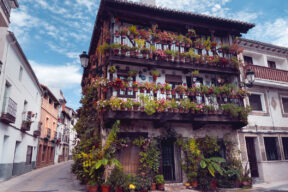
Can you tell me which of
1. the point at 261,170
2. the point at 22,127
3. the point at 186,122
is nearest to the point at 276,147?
the point at 261,170

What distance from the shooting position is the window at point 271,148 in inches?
490

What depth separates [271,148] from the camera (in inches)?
498

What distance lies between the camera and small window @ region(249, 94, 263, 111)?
12.9 metres

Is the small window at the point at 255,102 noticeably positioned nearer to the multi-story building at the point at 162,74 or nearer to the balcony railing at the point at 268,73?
the balcony railing at the point at 268,73

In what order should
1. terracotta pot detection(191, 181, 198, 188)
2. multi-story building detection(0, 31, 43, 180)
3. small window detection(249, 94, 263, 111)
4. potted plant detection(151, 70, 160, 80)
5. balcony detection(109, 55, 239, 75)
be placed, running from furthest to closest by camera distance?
small window detection(249, 94, 263, 111) → multi-story building detection(0, 31, 43, 180) → potted plant detection(151, 70, 160, 80) → balcony detection(109, 55, 239, 75) → terracotta pot detection(191, 181, 198, 188)

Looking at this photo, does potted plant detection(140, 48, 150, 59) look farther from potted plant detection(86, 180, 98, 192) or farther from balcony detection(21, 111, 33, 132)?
balcony detection(21, 111, 33, 132)

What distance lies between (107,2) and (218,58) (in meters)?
6.57

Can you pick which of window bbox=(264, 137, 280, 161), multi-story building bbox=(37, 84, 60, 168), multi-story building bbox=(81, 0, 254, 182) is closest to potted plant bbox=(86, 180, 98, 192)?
multi-story building bbox=(81, 0, 254, 182)

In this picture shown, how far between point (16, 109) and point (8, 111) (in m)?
1.38

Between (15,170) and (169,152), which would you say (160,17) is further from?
(15,170)

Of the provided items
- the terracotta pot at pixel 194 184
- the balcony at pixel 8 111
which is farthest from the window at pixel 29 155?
the terracotta pot at pixel 194 184

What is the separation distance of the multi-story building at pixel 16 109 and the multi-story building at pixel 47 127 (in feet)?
9.80

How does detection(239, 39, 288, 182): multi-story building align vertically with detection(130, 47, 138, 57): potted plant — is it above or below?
below

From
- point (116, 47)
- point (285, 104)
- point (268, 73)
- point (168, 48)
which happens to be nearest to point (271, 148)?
point (285, 104)
